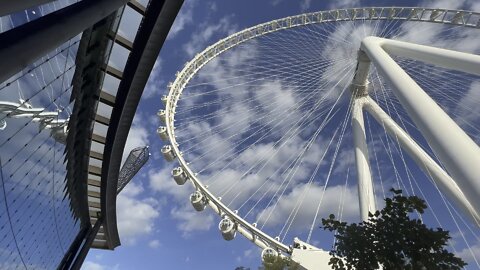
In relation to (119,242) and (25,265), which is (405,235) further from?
(119,242)

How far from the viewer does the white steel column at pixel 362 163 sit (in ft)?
62.7

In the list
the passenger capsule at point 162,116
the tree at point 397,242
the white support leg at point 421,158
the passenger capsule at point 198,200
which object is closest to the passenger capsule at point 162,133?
the passenger capsule at point 162,116

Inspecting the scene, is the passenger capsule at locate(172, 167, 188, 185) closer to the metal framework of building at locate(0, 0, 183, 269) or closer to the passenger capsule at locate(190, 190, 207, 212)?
the passenger capsule at locate(190, 190, 207, 212)

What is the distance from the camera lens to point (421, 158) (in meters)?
19.1

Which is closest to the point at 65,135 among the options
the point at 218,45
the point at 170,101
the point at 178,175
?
the point at 178,175

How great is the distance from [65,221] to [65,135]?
10.1 metres

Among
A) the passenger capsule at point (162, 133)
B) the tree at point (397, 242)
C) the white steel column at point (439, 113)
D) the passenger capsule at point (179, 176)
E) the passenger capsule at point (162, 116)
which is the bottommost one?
the tree at point (397, 242)

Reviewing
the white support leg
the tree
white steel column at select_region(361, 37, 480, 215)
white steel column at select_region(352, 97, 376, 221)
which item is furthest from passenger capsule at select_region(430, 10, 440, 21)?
the tree

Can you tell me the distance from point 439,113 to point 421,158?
9213 mm

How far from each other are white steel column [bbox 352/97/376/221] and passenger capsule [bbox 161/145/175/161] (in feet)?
40.9

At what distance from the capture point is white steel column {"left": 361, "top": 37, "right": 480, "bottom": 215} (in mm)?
8562

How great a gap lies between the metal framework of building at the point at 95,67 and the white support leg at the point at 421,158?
1259 cm

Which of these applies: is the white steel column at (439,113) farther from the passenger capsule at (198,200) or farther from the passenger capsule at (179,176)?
the passenger capsule at (179,176)

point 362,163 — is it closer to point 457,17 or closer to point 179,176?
point 179,176
